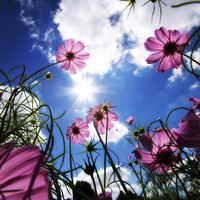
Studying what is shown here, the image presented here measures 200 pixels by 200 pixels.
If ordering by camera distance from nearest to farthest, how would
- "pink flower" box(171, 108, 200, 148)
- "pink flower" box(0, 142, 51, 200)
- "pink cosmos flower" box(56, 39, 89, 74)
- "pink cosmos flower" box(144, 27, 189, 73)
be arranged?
1. "pink flower" box(0, 142, 51, 200)
2. "pink flower" box(171, 108, 200, 148)
3. "pink cosmos flower" box(144, 27, 189, 73)
4. "pink cosmos flower" box(56, 39, 89, 74)

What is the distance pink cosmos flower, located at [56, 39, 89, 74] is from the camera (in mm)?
1078

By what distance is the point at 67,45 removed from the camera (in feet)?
3.55

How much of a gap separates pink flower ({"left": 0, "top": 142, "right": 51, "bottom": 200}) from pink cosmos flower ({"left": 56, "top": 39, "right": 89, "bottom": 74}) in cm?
99

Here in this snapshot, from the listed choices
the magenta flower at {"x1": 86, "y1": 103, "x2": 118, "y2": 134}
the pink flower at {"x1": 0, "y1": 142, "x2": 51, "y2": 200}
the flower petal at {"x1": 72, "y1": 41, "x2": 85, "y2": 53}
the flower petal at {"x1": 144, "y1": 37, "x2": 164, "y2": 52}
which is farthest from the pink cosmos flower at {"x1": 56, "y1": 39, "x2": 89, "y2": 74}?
the pink flower at {"x1": 0, "y1": 142, "x2": 51, "y2": 200}

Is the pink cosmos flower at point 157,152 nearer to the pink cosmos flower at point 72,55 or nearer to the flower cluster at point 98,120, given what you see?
the flower cluster at point 98,120

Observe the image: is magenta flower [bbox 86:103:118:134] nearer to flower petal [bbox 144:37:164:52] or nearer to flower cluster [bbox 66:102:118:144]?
flower cluster [bbox 66:102:118:144]

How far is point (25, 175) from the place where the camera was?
15 cm

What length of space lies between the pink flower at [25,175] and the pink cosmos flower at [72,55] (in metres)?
0.99

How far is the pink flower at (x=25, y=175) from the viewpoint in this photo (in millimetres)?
143

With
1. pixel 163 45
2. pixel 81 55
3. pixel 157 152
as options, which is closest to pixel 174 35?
pixel 163 45

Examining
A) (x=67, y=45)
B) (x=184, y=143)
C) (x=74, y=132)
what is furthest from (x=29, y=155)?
(x=67, y=45)

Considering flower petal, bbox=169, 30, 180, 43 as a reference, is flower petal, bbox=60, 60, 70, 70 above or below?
above

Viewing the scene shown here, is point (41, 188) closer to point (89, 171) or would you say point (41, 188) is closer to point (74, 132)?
point (89, 171)

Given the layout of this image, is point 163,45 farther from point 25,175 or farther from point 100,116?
A: point 25,175
